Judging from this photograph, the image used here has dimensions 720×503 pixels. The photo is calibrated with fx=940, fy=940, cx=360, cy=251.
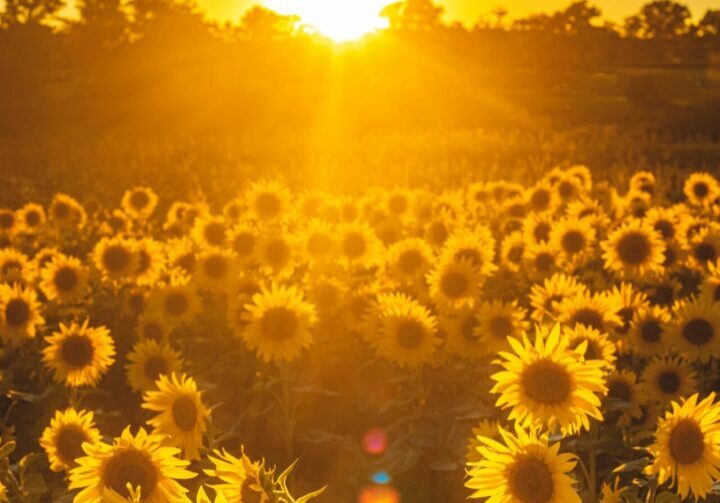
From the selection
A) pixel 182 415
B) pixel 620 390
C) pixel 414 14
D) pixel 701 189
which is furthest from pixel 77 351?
pixel 414 14

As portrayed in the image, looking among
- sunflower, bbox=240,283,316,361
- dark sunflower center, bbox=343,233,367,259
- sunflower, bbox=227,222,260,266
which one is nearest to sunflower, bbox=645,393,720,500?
sunflower, bbox=240,283,316,361

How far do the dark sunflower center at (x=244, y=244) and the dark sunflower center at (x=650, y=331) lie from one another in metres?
3.39

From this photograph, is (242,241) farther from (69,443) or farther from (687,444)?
(687,444)

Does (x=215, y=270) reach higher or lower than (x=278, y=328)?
lower

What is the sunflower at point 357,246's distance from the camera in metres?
7.65

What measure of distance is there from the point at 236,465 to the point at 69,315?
5449 millimetres

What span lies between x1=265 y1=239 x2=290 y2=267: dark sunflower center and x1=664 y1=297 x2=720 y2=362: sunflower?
3.12 m

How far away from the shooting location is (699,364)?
18.8ft

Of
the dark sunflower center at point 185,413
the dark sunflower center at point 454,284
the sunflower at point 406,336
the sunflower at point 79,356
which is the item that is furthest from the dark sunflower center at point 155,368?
the dark sunflower center at point 454,284

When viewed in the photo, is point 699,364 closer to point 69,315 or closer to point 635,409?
point 635,409

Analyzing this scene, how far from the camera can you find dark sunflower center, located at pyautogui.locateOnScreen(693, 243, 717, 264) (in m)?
7.20

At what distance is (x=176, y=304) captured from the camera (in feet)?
21.2

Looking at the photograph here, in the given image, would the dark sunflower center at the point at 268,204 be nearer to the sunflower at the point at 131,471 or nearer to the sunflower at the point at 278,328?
the sunflower at the point at 278,328

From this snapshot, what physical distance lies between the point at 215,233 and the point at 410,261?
1.94 m
